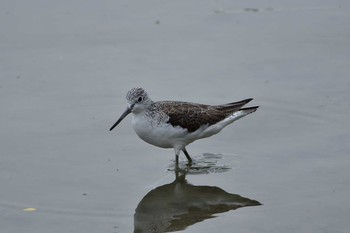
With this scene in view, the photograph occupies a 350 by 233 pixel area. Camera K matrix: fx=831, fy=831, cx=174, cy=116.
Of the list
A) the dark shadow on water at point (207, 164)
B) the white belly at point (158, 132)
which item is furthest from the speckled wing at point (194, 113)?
the dark shadow on water at point (207, 164)

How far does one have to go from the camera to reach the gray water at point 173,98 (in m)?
9.12

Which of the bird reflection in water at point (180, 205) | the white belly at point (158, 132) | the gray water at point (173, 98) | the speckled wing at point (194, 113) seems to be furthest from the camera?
the speckled wing at point (194, 113)

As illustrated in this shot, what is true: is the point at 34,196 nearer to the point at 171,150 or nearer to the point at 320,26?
the point at 171,150

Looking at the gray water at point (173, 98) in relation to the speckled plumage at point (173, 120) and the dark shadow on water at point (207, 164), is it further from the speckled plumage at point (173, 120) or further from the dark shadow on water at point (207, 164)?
the speckled plumage at point (173, 120)

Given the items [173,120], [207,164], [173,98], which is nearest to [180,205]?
[207,164]

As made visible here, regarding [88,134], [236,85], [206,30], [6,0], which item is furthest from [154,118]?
[6,0]

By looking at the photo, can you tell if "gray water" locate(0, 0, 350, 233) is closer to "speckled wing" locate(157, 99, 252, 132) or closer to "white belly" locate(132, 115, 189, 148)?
"white belly" locate(132, 115, 189, 148)

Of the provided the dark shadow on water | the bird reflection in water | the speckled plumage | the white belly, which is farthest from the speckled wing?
the bird reflection in water

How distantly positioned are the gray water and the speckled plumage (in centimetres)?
33

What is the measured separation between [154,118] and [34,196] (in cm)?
184

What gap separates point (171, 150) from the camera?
37.1ft

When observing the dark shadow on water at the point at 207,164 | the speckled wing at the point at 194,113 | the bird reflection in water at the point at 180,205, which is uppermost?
the speckled wing at the point at 194,113

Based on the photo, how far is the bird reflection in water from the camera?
879cm

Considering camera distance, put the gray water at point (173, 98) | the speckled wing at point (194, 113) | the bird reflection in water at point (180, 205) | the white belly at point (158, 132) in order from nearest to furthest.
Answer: the bird reflection in water at point (180, 205) < the gray water at point (173, 98) < the white belly at point (158, 132) < the speckled wing at point (194, 113)
